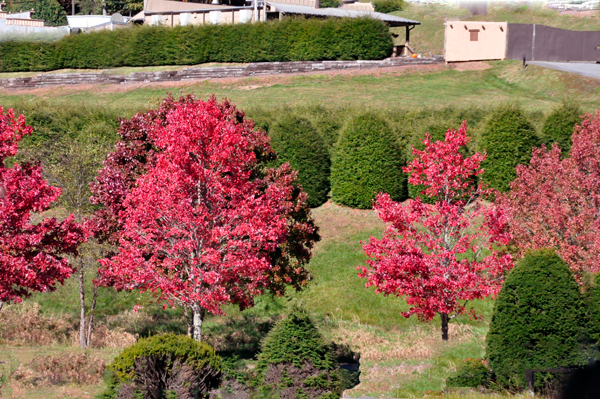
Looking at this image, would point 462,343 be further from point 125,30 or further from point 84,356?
point 125,30

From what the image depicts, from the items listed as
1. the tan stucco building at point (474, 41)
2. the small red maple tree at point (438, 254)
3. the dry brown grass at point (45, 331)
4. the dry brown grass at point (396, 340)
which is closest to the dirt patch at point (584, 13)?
the tan stucco building at point (474, 41)

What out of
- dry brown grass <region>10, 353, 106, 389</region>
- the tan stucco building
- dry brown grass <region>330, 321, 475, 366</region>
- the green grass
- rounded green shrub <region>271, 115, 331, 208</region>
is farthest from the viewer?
the tan stucco building

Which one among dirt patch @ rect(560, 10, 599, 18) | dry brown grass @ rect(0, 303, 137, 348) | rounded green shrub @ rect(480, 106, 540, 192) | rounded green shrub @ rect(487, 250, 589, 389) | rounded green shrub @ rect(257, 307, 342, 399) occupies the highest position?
dirt patch @ rect(560, 10, 599, 18)

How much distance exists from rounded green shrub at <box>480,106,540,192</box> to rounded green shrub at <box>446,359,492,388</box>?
15.4m

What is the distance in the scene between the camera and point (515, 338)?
12805 millimetres

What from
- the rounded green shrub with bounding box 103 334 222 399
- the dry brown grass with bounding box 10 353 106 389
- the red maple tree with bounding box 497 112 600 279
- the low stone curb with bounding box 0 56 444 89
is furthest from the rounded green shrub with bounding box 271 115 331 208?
the low stone curb with bounding box 0 56 444 89

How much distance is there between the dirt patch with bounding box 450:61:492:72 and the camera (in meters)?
47.5

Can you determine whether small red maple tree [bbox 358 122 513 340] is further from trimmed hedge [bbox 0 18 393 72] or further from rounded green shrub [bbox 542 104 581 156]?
trimmed hedge [bbox 0 18 393 72]

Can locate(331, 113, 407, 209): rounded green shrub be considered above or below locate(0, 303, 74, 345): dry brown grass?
above

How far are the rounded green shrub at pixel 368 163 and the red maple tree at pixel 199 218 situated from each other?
12.2m

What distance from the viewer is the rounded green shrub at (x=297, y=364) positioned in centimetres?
1280

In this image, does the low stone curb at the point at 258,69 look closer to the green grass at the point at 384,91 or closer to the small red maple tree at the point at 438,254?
the green grass at the point at 384,91

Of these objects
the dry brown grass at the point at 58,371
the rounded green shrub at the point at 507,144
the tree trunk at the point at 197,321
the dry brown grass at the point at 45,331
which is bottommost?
the dry brown grass at the point at 45,331

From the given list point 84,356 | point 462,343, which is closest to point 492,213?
point 462,343
